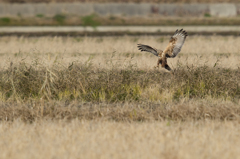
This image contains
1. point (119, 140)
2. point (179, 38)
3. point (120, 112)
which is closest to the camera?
point (119, 140)

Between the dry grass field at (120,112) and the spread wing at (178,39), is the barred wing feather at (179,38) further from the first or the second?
the dry grass field at (120,112)

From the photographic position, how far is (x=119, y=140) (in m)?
7.18

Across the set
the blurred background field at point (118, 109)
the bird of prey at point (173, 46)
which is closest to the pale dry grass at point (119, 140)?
the blurred background field at point (118, 109)

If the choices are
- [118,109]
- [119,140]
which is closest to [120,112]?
[118,109]

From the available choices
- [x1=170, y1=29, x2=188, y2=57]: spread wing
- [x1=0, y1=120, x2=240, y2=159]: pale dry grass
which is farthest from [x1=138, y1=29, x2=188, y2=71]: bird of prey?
[x1=0, y1=120, x2=240, y2=159]: pale dry grass

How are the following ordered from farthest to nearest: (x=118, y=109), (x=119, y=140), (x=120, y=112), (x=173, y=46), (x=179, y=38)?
(x=173, y=46), (x=179, y=38), (x=118, y=109), (x=120, y=112), (x=119, y=140)

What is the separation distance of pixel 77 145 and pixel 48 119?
76.9 inches

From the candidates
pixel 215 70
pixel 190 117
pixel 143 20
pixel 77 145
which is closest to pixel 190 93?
pixel 215 70

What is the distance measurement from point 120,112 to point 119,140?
1807 millimetres

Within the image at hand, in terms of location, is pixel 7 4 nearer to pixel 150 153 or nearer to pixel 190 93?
pixel 190 93

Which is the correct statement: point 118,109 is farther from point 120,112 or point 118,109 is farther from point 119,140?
point 119,140

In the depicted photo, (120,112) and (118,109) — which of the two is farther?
(118,109)

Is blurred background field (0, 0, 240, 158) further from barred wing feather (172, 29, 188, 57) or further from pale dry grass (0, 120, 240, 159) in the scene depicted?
barred wing feather (172, 29, 188, 57)

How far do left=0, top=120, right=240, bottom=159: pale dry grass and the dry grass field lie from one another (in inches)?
0.6
